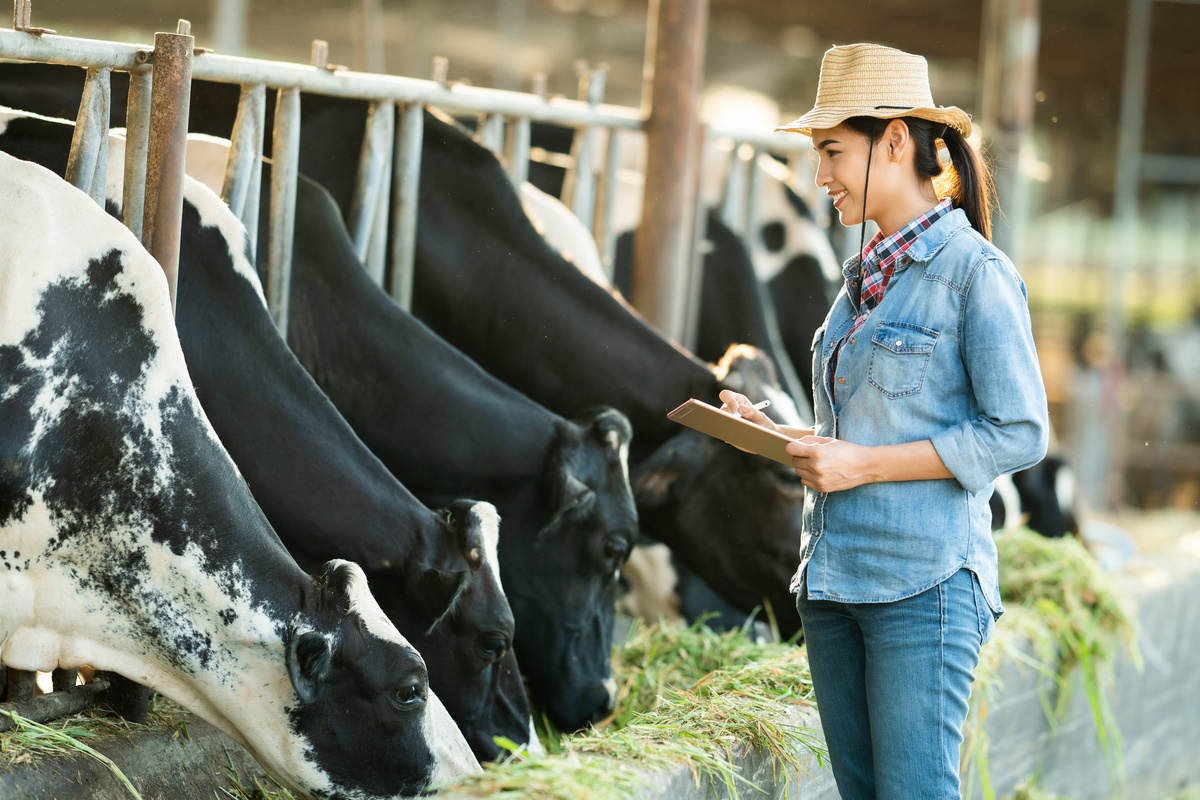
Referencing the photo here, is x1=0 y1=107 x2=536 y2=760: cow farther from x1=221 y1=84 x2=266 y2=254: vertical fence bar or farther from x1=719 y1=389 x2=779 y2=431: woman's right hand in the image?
x1=719 y1=389 x2=779 y2=431: woman's right hand

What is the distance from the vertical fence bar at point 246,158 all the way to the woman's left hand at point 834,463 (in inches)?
67.4

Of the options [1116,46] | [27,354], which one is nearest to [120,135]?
[27,354]

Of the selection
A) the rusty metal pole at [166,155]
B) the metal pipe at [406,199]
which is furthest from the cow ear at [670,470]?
the rusty metal pole at [166,155]

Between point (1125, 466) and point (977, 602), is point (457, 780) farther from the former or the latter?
point (1125, 466)

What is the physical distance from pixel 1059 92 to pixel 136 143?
46.4 feet

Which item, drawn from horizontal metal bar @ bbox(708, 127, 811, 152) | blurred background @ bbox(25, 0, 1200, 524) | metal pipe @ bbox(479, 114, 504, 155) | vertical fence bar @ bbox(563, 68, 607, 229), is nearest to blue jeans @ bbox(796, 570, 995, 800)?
metal pipe @ bbox(479, 114, 504, 155)

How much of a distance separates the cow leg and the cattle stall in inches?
1.3

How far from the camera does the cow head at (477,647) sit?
2553 millimetres

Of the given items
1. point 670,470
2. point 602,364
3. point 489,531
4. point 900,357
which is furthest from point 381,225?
point 900,357

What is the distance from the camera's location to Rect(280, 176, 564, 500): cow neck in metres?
3.05

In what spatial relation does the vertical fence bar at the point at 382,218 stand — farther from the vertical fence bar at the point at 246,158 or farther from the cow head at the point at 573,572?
the cow head at the point at 573,572

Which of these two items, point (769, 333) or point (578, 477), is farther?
point (769, 333)

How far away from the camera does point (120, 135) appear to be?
9.80 ft

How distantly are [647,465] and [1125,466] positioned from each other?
32.3ft
